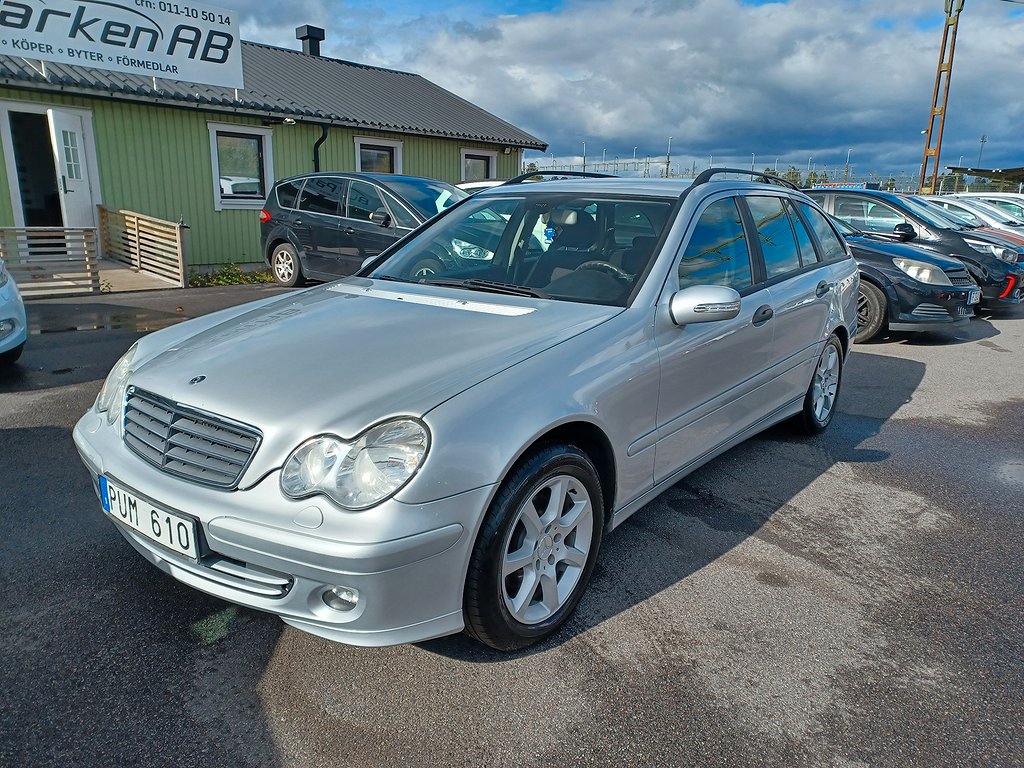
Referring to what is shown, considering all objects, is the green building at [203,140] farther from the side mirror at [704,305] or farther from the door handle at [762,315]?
the side mirror at [704,305]

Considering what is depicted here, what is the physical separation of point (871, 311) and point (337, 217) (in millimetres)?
6686

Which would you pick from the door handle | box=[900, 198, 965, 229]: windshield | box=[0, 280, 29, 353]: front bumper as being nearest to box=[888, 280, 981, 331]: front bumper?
box=[900, 198, 965, 229]: windshield

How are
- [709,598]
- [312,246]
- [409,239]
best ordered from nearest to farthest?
[709,598], [409,239], [312,246]

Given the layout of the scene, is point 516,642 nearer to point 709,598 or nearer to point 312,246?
point 709,598

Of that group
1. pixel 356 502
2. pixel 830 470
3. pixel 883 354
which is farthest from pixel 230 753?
pixel 883 354

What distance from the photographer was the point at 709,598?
2873 mm

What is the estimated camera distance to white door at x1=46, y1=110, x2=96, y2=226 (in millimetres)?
10633

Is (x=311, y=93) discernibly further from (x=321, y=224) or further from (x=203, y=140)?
(x=321, y=224)

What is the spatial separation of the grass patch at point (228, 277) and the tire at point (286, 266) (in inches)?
48.8

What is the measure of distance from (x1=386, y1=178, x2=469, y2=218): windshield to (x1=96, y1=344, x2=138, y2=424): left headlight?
6.48m

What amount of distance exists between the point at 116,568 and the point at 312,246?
7777 millimetres

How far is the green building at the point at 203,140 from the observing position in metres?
10.9

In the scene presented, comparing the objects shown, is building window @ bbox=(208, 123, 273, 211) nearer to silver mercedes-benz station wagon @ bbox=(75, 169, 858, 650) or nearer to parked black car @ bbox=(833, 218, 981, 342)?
parked black car @ bbox=(833, 218, 981, 342)

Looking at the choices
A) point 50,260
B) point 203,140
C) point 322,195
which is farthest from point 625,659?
point 203,140
